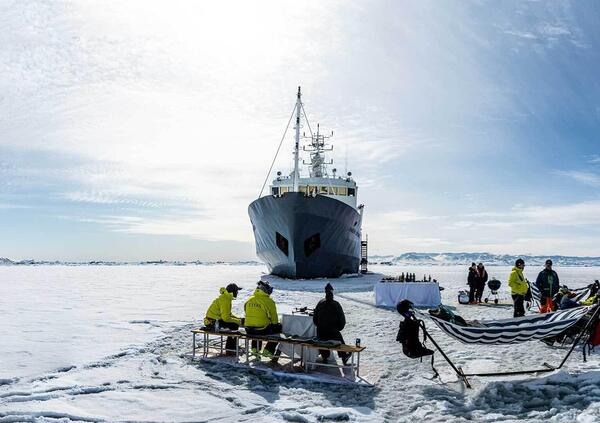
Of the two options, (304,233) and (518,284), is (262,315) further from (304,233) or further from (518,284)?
(304,233)

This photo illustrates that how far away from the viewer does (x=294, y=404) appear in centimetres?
594

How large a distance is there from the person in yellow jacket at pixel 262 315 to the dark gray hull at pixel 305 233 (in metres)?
17.7

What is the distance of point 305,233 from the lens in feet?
86.4

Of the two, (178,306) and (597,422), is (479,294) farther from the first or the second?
(597,422)

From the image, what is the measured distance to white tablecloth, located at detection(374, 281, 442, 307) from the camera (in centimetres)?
1563

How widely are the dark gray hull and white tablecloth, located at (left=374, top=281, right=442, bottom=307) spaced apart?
34.8ft

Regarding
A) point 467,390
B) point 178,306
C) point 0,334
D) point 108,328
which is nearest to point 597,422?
point 467,390

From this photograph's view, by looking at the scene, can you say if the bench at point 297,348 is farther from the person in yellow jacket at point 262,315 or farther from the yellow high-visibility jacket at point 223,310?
the yellow high-visibility jacket at point 223,310

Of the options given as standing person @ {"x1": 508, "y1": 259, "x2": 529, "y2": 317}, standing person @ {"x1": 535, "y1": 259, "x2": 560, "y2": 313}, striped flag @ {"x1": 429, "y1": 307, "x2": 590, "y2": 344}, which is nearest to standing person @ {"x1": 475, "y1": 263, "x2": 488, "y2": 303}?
standing person @ {"x1": 535, "y1": 259, "x2": 560, "y2": 313}

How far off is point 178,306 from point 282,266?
503 inches

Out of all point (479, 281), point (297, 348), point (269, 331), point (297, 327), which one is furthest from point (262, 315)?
point (479, 281)

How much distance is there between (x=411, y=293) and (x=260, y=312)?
29.9 ft

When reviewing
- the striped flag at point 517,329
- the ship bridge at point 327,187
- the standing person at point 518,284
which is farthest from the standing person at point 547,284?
the ship bridge at point 327,187

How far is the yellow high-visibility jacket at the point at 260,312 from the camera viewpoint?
784 centimetres
